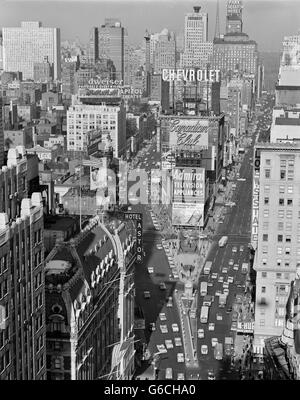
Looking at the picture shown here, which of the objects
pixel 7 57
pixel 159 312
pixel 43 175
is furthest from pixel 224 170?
pixel 159 312

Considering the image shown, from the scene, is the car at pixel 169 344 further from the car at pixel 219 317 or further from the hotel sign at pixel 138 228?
the hotel sign at pixel 138 228


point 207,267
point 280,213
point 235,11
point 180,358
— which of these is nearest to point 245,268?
point 207,267

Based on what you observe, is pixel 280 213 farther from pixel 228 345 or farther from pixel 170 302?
pixel 170 302

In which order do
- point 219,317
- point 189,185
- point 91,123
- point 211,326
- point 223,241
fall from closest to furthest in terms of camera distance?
point 211,326
point 219,317
point 223,241
point 189,185
point 91,123

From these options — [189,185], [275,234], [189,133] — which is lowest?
[189,185]

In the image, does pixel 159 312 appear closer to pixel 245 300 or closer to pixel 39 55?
pixel 245 300

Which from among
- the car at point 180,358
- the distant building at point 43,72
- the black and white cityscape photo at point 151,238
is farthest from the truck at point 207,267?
the distant building at point 43,72
